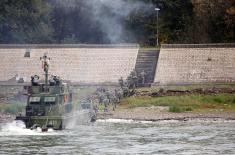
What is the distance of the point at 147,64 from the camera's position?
72938mm

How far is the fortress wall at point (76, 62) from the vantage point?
71875 mm

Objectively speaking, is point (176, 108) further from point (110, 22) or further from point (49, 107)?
point (110, 22)

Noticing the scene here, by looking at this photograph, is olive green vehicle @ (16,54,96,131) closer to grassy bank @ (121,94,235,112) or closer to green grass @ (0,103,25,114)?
green grass @ (0,103,25,114)

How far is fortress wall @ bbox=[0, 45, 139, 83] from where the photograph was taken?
71.9 m

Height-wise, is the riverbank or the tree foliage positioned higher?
the tree foliage

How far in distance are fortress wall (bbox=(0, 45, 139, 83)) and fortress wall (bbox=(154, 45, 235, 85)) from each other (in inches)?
119

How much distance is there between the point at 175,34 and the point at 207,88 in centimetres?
2628

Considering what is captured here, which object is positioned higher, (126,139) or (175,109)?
(175,109)

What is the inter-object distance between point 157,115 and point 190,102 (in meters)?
4.82

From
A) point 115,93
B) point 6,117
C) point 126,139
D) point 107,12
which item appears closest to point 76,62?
point 115,93

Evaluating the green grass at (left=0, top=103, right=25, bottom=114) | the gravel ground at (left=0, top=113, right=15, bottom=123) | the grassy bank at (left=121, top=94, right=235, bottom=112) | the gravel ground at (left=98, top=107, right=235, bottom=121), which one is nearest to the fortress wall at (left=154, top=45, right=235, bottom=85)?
the grassy bank at (left=121, top=94, right=235, bottom=112)

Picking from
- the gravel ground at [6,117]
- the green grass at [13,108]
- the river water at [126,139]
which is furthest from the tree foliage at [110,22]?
the river water at [126,139]

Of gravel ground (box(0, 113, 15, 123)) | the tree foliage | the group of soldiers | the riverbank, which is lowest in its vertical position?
gravel ground (box(0, 113, 15, 123))

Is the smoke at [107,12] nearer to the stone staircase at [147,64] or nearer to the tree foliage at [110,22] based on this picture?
the tree foliage at [110,22]
